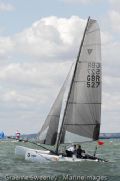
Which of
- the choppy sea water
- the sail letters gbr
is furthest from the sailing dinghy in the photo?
the choppy sea water

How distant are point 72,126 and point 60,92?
2.94m

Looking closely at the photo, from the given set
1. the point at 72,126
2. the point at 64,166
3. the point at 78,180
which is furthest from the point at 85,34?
the point at 78,180

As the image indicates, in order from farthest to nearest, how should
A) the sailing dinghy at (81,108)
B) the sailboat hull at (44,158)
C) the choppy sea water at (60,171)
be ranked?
1. the sailing dinghy at (81,108)
2. the sailboat hull at (44,158)
3. the choppy sea water at (60,171)

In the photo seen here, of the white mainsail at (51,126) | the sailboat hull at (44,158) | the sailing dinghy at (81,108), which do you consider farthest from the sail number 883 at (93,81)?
the sailboat hull at (44,158)

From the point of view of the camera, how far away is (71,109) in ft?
138

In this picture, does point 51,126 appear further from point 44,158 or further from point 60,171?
point 60,171

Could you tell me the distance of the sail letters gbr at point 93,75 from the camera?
4178 cm

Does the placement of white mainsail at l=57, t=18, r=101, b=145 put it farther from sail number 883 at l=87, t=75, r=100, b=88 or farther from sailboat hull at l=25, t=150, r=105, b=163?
sailboat hull at l=25, t=150, r=105, b=163

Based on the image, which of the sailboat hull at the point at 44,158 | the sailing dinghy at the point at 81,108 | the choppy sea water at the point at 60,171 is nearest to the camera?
the choppy sea water at the point at 60,171

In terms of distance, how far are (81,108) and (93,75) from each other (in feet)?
8.81

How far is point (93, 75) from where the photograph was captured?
4191 centimetres

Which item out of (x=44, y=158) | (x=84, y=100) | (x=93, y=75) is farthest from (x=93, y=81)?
(x=44, y=158)

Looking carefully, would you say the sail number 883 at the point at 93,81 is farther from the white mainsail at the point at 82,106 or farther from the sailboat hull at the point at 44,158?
the sailboat hull at the point at 44,158

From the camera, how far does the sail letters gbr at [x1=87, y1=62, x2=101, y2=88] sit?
1645 inches
